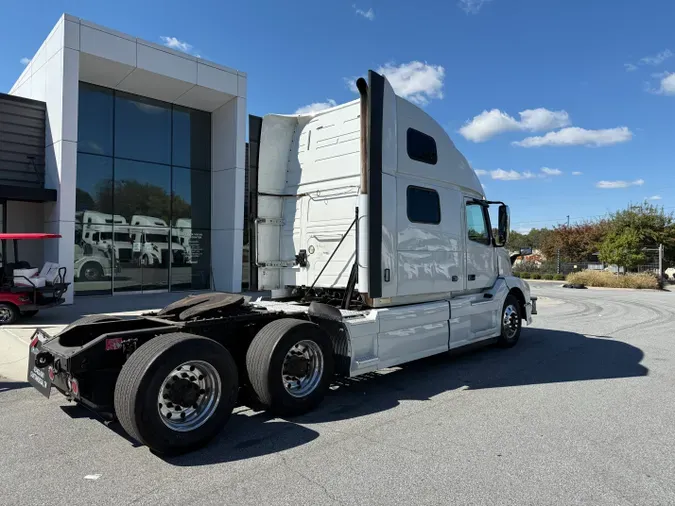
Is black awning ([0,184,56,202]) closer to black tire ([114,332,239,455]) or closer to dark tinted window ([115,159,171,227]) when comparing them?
dark tinted window ([115,159,171,227])

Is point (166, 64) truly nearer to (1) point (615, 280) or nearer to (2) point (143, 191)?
(2) point (143, 191)

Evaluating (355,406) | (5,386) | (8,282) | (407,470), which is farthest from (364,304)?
(8,282)

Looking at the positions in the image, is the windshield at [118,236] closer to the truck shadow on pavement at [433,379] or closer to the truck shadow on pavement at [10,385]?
the truck shadow on pavement at [10,385]

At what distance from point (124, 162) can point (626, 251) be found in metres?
29.8

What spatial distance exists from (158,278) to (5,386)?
1172cm

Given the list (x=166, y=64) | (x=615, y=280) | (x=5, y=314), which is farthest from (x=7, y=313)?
(x=615, y=280)

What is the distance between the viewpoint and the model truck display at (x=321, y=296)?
400 cm

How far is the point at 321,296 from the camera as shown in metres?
6.61

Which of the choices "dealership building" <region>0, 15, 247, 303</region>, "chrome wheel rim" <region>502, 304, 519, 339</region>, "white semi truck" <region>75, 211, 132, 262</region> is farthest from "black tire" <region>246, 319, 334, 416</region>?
"white semi truck" <region>75, 211, 132, 262</region>

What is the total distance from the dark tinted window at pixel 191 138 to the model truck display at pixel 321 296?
40.9 feet

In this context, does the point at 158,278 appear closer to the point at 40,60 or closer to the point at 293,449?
the point at 40,60

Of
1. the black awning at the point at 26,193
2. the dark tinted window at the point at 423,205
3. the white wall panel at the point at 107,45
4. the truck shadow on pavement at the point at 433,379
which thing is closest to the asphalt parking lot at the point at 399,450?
the truck shadow on pavement at the point at 433,379

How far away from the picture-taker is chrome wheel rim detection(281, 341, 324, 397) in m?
4.80

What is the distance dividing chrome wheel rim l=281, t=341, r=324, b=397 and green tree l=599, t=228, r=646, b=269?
105 ft
